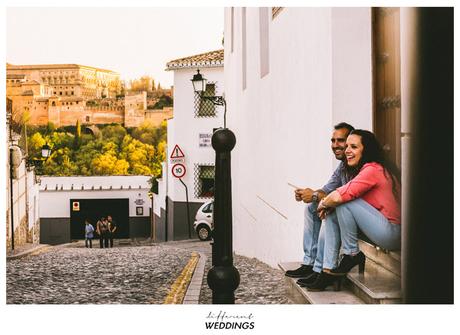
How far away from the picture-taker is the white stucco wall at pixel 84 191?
14.8ft

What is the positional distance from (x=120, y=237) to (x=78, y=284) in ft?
2.19

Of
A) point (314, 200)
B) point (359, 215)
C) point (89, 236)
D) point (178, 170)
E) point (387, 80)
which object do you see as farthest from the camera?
point (178, 170)

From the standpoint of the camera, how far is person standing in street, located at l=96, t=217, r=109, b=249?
4297 mm

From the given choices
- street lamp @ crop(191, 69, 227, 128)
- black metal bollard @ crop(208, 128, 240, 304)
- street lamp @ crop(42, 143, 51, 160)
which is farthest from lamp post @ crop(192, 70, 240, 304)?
street lamp @ crop(191, 69, 227, 128)

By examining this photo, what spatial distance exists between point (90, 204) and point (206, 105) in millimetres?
2179

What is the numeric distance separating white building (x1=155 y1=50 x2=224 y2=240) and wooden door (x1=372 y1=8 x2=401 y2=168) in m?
1.25

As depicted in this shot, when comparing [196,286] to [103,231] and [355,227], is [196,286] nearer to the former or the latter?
[103,231]

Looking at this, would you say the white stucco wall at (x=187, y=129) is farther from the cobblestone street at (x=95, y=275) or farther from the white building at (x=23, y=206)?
the white building at (x=23, y=206)

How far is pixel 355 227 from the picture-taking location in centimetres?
301

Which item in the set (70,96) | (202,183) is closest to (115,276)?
(70,96)

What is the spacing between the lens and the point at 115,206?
4.66 m

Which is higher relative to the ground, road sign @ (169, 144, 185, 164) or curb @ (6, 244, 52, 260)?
road sign @ (169, 144, 185, 164)
